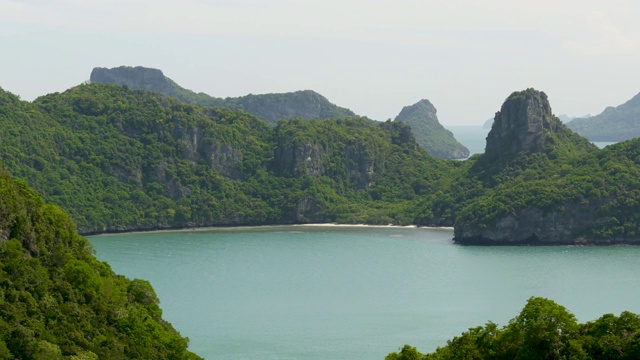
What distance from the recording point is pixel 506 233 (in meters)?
107

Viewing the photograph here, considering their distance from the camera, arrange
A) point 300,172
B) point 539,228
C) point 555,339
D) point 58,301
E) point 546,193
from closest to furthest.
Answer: point 555,339 → point 58,301 → point 539,228 → point 546,193 → point 300,172

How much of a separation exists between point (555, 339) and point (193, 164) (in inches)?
3810

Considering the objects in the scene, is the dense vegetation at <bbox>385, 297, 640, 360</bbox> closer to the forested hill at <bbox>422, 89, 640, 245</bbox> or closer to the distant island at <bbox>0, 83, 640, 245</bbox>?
the forested hill at <bbox>422, 89, 640, 245</bbox>

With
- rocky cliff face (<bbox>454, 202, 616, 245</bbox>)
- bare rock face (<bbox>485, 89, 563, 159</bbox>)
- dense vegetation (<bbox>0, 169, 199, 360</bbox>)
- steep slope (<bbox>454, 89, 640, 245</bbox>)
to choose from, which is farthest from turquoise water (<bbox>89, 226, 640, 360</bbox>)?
bare rock face (<bbox>485, 89, 563, 159</bbox>)

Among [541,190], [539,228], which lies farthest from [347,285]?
[541,190]

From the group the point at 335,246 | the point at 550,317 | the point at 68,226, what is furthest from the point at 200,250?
the point at 550,317

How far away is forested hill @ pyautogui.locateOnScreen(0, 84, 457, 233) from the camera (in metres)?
122

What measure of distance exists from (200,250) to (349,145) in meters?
43.0

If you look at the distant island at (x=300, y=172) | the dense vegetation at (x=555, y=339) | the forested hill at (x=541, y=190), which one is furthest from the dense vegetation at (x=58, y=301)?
the distant island at (x=300, y=172)

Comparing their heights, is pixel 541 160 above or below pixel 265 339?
→ above

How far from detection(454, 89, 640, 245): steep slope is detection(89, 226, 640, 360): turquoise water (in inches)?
124

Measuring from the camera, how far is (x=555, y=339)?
40250 mm

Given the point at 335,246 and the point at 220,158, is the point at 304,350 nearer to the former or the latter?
the point at 335,246

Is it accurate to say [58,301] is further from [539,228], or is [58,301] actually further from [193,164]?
[193,164]
